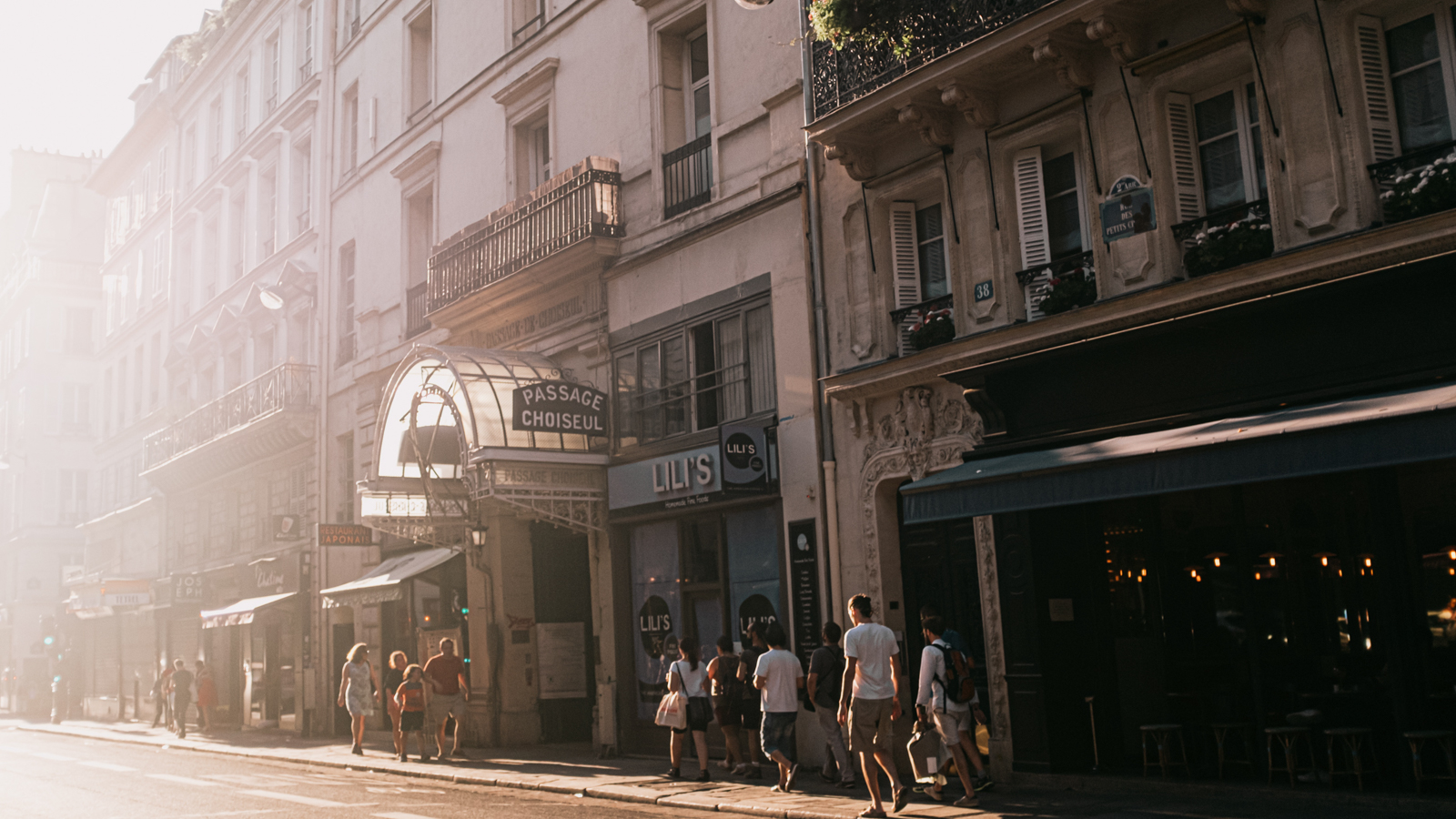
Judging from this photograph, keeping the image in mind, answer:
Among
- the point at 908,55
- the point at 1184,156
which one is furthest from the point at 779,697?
the point at 908,55

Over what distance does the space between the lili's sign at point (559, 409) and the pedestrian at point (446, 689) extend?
3.87 meters

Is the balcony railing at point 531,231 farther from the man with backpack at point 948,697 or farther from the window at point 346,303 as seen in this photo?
the man with backpack at point 948,697

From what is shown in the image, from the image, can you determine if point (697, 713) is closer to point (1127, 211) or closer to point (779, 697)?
point (779, 697)

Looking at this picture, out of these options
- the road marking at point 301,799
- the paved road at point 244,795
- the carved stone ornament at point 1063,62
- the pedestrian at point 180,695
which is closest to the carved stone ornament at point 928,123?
the carved stone ornament at point 1063,62

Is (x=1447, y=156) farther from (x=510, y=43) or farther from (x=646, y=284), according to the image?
(x=510, y=43)

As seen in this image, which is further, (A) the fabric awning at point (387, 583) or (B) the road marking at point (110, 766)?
(A) the fabric awning at point (387, 583)

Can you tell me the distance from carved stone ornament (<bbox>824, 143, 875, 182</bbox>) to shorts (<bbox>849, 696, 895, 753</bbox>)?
20.9 ft

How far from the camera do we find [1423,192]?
374 inches

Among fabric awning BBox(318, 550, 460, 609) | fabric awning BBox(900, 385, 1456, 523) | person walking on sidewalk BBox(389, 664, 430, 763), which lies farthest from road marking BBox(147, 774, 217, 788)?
fabric awning BBox(900, 385, 1456, 523)

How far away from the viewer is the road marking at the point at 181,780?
16.0 metres

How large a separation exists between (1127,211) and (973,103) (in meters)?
2.20

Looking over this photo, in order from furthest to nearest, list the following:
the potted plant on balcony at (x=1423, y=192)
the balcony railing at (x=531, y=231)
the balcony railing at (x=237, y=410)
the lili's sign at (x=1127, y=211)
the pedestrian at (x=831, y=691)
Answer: the balcony railing at (x=237, y=410) → the balcony railing at (x=531, y=231) → the pedestrian at (x=831, y=691) → the lili's sign at (x=1127, y=211) → the potted plant on balcony at (x=1423, y=192)

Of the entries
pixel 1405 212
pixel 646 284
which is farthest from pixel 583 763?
pixel 1405 212

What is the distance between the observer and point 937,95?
13305 millimetres
